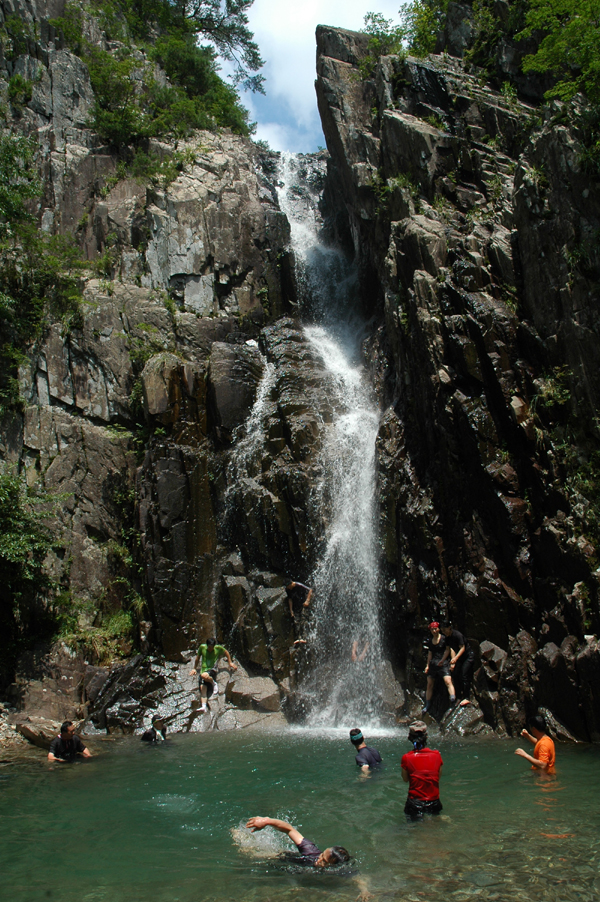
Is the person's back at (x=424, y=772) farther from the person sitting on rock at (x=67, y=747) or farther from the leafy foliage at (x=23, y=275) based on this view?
the leafy foliage at (x=23, y=275)

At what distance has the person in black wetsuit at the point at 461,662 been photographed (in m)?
12.7

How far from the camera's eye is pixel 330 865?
6.34 metres

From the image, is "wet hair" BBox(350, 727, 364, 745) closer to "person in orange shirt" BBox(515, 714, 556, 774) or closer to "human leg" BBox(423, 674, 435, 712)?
"person in orange shirt" BBox(515, 714, 556, 774)

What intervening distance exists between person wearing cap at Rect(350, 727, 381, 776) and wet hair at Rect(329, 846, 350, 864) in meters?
3.12

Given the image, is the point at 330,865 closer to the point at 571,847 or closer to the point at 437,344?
the point at 571,847

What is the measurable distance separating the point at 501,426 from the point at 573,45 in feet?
39.2

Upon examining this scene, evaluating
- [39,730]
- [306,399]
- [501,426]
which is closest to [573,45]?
[501,426]

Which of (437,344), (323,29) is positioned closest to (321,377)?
(437,344)

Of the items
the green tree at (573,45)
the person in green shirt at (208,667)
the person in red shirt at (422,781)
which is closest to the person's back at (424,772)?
the person in red shirt at (422,781)

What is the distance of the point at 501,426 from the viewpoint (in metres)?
14.0

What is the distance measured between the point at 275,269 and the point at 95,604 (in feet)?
53.7

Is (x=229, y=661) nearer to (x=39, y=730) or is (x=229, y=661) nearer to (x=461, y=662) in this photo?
(x=39, y=730)

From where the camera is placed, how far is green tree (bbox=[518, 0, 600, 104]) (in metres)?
14.5

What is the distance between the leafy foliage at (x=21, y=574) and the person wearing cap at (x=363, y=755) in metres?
11.1
